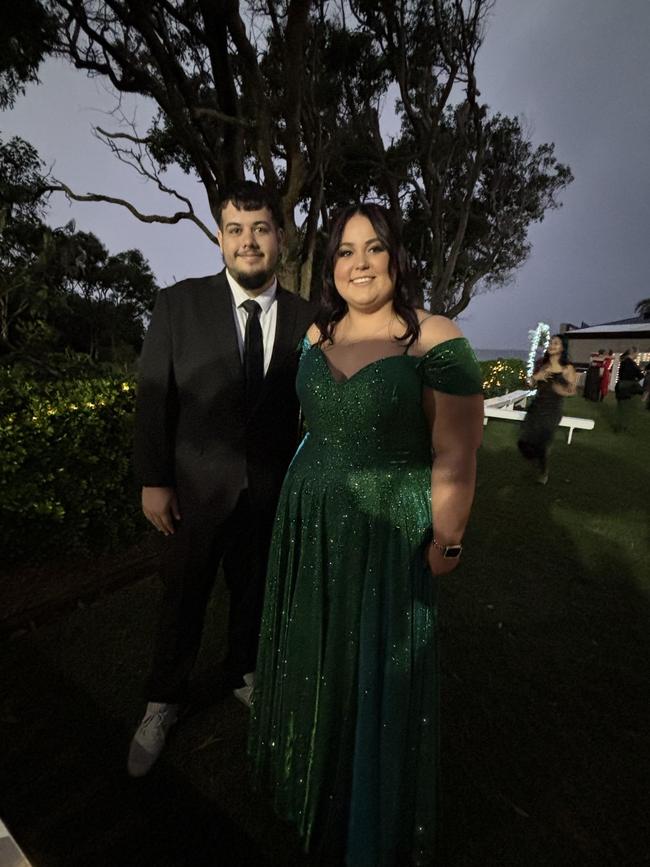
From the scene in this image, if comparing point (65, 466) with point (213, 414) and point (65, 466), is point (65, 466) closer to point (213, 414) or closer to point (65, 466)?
point (65, 466)

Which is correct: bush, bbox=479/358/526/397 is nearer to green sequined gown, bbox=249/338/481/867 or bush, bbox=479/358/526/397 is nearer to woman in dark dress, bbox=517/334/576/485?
woman in dark dress, bbox=517/334/576/485

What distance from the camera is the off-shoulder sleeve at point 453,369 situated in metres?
1.30

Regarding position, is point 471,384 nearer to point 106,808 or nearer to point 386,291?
point 386,291

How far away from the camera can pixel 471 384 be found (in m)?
1.31

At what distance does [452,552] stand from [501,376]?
17561 mm

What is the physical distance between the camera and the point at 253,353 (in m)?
1.97

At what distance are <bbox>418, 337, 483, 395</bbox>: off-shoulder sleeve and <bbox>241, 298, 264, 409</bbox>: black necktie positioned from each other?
88 centimetres

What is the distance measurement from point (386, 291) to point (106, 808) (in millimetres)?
2479

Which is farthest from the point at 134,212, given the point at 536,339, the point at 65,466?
the point at 536,339

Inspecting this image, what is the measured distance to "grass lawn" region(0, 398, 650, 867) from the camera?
6.11 ft

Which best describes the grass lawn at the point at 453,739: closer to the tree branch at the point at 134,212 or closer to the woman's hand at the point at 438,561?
the woman's hand at the point at 438,561

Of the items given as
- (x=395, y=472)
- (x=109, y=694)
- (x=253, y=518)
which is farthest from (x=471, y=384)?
(x=109, y=694)

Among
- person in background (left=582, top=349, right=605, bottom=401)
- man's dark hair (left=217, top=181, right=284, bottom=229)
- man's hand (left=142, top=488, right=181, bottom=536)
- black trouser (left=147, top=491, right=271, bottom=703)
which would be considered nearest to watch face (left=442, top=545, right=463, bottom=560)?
black trouser (left=147, top=491, right=271, bottom=703)

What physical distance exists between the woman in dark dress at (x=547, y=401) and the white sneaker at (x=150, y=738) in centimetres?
580
